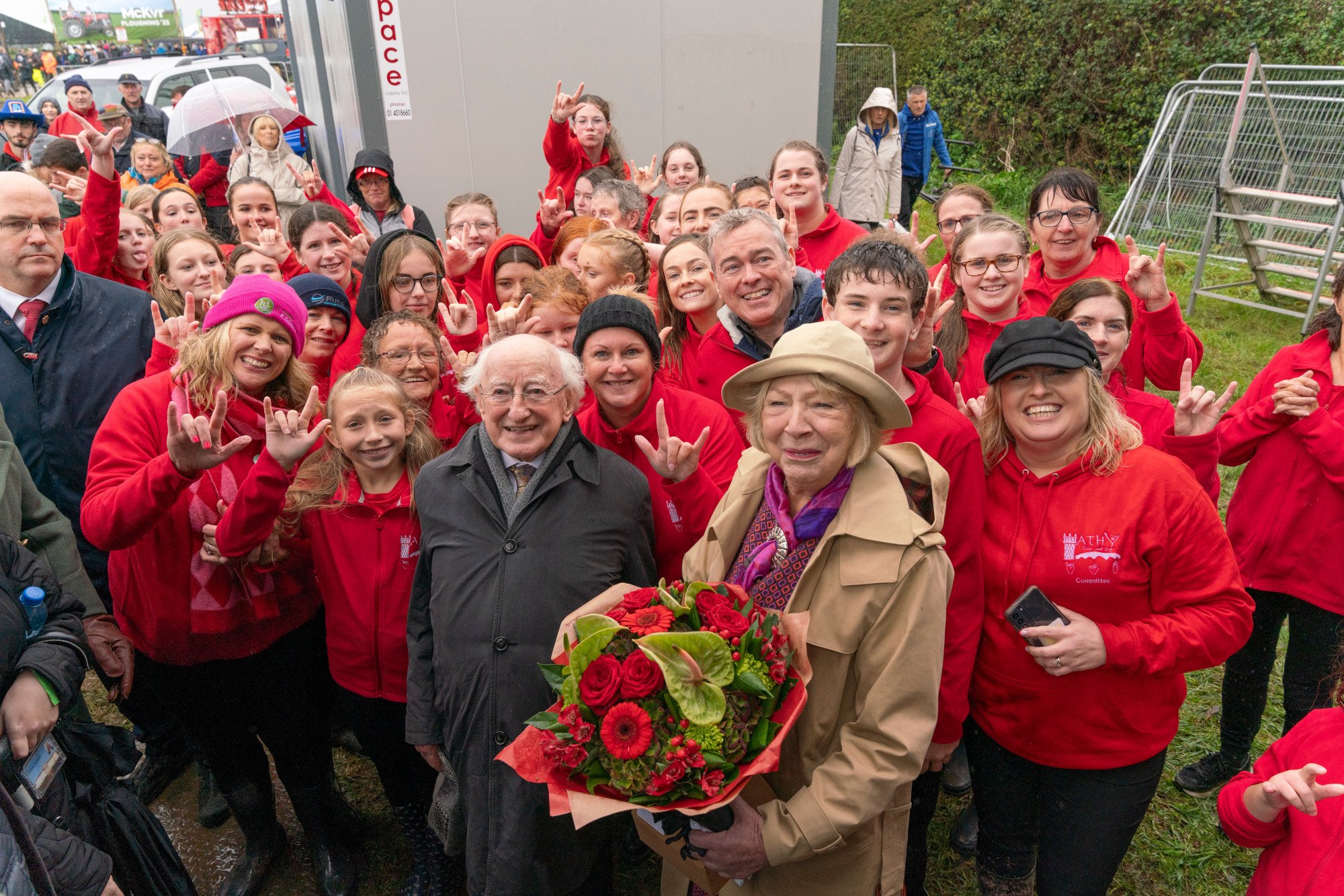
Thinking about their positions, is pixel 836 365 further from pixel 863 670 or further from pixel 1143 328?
pixel 1143 328

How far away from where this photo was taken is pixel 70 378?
3684 mm

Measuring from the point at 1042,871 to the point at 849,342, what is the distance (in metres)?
1.81

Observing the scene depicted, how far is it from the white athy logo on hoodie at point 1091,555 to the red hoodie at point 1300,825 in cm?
59

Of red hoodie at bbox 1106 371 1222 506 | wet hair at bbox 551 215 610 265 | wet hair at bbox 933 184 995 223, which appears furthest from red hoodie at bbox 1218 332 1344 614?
wet hair at bbox 551 215 610 265

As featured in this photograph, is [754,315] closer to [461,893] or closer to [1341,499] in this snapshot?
[1341,499]

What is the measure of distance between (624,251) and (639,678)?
9.39 ft

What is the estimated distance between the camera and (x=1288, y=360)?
3562 mm

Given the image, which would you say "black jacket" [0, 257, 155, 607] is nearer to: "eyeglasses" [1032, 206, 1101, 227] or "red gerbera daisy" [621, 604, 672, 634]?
"red gerbera daisy" [621, 604, 672, 634]

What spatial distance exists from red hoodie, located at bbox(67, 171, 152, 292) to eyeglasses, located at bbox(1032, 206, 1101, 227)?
15.6 ft

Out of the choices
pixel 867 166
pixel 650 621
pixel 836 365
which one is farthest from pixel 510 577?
pixel 867 166

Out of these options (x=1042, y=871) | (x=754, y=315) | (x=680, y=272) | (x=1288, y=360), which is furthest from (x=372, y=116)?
(x=1042, y=871)

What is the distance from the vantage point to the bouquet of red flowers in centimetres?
195

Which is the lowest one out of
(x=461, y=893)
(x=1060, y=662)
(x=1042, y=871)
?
(x=461, y=893)

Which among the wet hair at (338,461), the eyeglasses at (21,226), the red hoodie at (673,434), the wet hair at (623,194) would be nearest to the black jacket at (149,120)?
the wet hair at (623,194)
